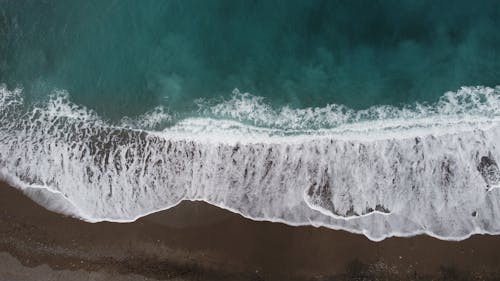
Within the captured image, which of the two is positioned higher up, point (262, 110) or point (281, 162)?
point (262, 110)

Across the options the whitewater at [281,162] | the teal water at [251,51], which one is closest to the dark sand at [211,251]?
the whitewater at [281,162]

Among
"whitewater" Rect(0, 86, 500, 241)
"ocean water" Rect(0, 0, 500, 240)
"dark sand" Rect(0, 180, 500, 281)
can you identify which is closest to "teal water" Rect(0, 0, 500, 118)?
"ocean water" Rect(0, 0, 500, 240)

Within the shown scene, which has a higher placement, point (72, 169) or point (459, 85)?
point (459, 85)

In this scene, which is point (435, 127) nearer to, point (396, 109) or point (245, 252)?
point (396, 109)

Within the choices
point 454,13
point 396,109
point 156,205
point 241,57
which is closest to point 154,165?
point 156,205

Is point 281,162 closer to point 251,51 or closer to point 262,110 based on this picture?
point 262,110

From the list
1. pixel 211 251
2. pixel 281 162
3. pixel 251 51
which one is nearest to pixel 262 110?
pixel 281 162
